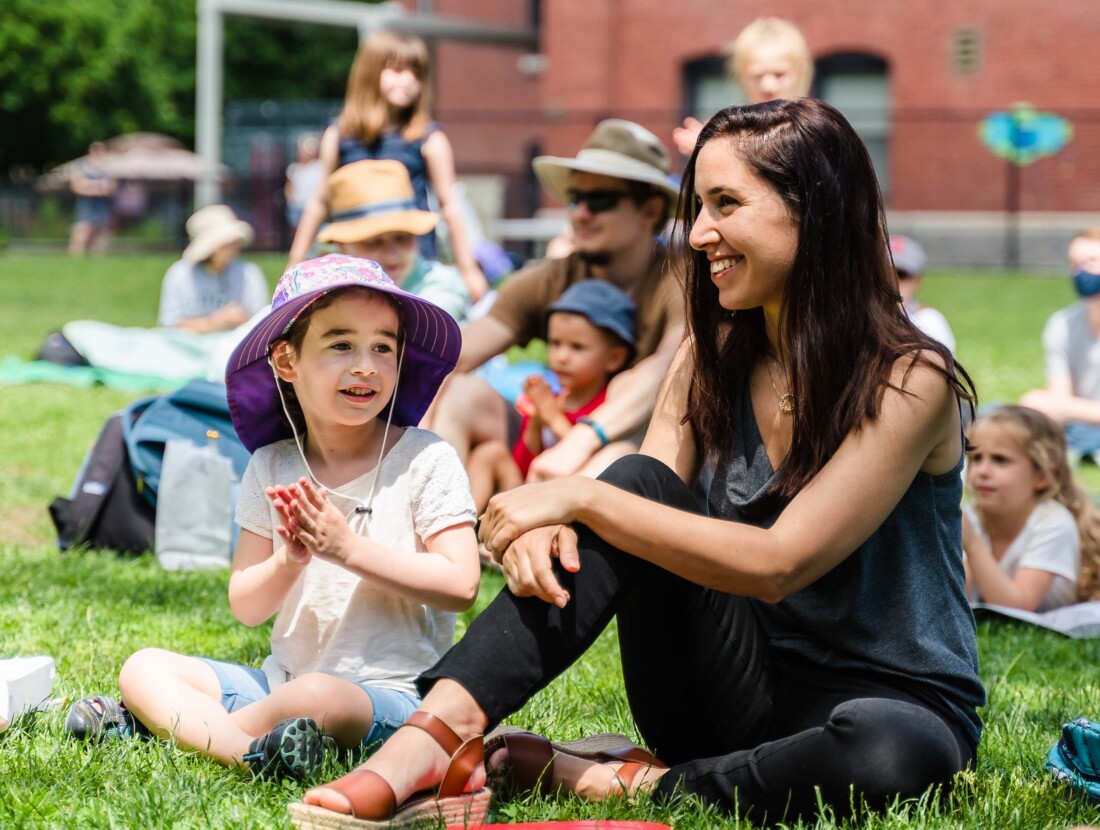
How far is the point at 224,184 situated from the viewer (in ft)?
88.4

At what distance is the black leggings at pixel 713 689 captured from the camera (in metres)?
2.69

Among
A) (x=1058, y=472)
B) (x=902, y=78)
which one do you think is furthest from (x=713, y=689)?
(x=902, y=78)

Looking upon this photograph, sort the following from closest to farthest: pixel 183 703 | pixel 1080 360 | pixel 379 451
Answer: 1. pixel 183 703
2. pixel 379 451
3. pixel 1080 360

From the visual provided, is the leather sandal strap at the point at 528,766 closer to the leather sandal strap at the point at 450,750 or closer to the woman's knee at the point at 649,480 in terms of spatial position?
the leather sandal strap at the point at 450,750

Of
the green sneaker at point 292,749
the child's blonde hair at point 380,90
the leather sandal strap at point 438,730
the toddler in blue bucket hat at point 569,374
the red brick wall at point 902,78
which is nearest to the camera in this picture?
the leather sandal strap at point 438,730

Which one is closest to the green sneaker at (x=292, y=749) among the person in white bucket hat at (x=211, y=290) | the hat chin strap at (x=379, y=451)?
the hat chin strap at (x=379, y=451)

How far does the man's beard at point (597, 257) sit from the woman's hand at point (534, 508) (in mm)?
2563

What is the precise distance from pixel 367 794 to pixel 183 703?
2.63ft

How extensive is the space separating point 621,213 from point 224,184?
22827mm

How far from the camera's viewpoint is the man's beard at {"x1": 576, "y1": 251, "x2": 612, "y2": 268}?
527 centimetres

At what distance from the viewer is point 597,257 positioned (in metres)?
5.28

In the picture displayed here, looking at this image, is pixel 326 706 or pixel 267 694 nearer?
pixel 326 706

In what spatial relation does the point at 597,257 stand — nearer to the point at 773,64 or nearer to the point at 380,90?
the point at 773,64

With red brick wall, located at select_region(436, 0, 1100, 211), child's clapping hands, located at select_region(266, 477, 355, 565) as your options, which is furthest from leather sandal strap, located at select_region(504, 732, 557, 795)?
red brick wall, located at select_region(436, 0, 1100, 211)
